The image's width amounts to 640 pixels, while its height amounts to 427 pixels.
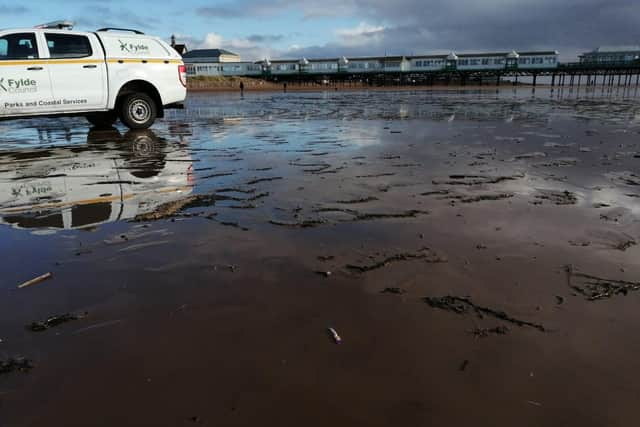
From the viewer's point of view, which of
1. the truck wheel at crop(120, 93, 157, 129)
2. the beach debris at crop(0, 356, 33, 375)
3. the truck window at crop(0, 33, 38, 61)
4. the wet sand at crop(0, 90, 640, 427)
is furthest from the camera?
the truck wheel at crop(120, 93, 157, 129)

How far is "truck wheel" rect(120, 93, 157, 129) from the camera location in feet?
30.7

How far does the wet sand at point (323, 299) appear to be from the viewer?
1.59 m

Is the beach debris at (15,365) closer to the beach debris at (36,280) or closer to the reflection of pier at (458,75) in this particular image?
the beach debris at (36,280)

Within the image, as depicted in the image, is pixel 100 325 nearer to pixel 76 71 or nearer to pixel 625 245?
pixel 625 245

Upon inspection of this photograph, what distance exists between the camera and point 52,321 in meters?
2.09

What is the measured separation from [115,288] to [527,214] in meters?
3.23

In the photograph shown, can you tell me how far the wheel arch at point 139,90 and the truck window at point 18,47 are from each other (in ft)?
5.45

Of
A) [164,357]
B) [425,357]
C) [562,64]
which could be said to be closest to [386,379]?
[425,357]

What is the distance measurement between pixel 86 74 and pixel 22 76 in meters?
1.06

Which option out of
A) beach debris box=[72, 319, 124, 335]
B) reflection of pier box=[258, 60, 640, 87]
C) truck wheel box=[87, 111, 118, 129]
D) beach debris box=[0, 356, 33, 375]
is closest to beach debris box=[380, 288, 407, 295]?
beach debris box=[72, 319, 124, 335]

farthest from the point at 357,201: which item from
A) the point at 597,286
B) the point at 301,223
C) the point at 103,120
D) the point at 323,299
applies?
the point at 103,120

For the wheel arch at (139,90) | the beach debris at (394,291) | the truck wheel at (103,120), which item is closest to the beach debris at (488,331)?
the beach debris at (394,291)

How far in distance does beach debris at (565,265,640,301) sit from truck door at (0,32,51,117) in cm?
905

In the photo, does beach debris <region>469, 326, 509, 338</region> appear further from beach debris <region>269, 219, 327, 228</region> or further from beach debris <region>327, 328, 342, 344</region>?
beach debris <region>269, 219, 327, 228</region>
